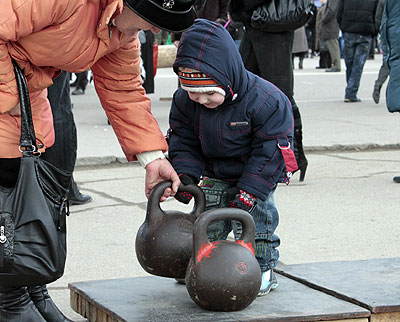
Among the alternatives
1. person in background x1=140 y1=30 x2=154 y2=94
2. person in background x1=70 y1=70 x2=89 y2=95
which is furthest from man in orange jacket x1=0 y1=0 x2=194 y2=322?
person in background x1=70 y1=70 x2=89 y2=95

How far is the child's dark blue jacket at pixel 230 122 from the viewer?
3.28 metres

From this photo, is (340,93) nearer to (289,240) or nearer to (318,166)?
(318,166)

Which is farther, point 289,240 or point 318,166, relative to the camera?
point 318,166

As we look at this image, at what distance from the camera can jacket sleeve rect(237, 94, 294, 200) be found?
129 inches

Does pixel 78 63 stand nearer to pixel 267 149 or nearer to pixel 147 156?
pixel 147 156

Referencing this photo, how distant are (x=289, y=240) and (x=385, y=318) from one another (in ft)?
5.13

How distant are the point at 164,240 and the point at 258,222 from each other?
477mm

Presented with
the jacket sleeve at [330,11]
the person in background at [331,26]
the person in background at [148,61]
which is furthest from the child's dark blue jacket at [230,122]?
the jacket sleeve at [330,11]

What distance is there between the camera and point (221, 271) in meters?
2.93

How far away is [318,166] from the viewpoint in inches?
267

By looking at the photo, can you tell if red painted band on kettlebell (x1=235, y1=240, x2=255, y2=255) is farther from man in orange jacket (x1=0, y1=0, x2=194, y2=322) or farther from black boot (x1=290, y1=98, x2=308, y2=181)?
black boot (x1=290, y1=98, x2=308, y2=181)

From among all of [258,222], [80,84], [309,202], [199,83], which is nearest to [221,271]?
[258,222]

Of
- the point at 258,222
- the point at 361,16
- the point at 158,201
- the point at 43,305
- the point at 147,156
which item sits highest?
the point at 147,156

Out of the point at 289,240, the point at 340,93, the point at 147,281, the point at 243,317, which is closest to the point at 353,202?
the point at 289,240
